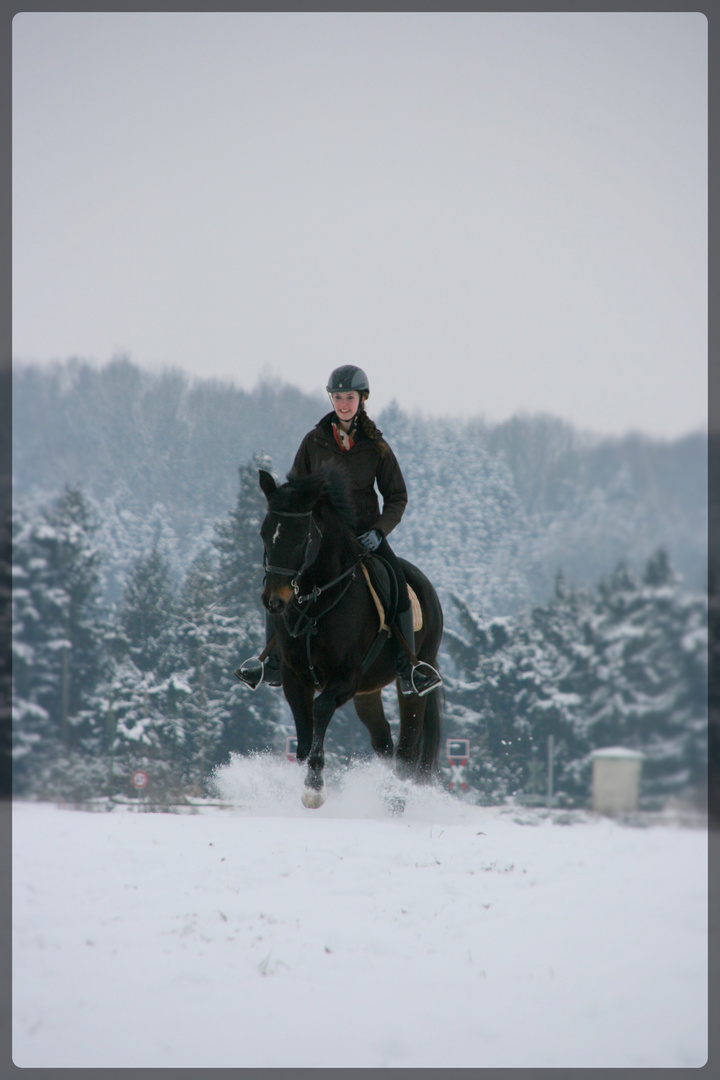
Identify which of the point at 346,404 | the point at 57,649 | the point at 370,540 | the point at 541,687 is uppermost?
the point at 346,404

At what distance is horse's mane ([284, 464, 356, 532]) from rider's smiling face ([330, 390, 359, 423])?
85 centimetres

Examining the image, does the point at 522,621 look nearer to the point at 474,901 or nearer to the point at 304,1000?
the point at 474,901

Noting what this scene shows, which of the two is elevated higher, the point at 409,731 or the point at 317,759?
the point at 317,759

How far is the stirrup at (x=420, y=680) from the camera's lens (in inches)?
403

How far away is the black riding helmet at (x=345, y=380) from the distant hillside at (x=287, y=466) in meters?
18.9

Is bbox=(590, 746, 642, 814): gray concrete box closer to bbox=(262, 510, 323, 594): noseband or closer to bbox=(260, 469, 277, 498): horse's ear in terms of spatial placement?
bbox=(262, 510, 323, 594): noseband

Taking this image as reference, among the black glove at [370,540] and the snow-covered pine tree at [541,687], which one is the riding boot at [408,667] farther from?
the snow-covered pine tree at [541,687]

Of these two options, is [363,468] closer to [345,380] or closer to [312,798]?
[345,380]

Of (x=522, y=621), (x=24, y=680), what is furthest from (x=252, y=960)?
(x=522, y=621)

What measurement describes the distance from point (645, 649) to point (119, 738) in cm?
2088

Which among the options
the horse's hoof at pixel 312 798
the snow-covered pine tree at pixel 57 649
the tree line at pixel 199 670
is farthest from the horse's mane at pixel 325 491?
the snow-covered pine tree at pixel 57 649

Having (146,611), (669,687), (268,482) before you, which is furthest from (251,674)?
(146,611)

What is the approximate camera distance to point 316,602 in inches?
342

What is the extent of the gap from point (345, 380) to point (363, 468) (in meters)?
0.97
